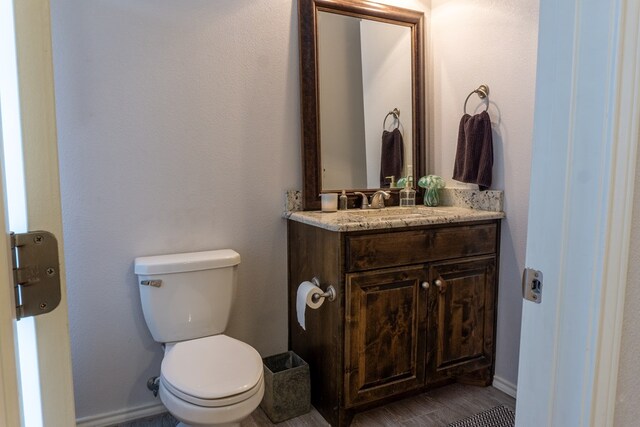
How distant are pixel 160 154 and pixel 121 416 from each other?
122 centimetres

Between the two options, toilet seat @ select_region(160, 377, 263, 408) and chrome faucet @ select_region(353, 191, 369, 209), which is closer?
toilet seat @ select_region(160, 377, 263, 408)

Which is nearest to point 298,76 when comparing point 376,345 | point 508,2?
point 508,2

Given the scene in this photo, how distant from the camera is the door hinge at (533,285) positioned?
0.68 meters

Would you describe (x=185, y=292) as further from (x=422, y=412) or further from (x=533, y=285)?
(x=533, y=285)

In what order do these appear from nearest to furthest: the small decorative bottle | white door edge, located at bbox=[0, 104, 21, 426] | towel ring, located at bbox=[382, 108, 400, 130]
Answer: white door edge, located at bbox=[0, 104, 21, 426], the small decorative bottle, towel ring, located at bbox=[382, 108, 400, 130]

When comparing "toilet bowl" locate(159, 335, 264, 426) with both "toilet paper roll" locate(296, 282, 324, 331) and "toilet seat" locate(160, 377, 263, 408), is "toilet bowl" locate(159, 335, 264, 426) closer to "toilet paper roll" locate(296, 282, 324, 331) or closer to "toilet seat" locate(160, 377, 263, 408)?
"toilet seat" locate(160, 377, 263, 408)

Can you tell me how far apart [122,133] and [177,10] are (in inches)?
24.1

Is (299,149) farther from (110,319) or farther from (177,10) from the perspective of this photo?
(110,319)

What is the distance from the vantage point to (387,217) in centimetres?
205

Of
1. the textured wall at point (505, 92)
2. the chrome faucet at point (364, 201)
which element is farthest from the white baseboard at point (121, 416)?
the textured wall at point (505, 92)

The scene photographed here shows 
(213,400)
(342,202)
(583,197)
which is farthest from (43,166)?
(342,202)

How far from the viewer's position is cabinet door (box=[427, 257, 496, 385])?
2.13 meters

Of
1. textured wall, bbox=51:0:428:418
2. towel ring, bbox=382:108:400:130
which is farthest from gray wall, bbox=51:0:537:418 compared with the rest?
towel ring, bbox=382:108:400:130

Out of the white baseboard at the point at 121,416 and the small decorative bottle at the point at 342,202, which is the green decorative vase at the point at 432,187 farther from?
the white baseboard at the point at 121,416
